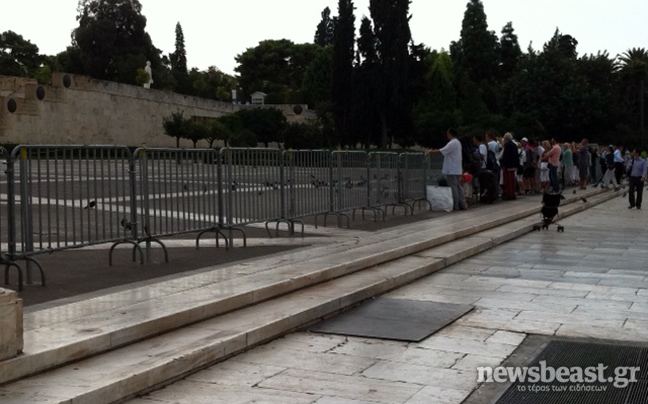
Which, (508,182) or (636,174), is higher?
(636,174)

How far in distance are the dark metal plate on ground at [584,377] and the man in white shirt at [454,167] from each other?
10956 mm

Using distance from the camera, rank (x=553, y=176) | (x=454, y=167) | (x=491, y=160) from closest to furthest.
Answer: (x=454, y=167) < (x=491, y=160) < (x=553, y=176)

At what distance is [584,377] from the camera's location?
5477 mm

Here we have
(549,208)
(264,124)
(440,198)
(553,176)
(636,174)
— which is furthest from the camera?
(264,124)

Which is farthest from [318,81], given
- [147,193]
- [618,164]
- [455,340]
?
[455,340]

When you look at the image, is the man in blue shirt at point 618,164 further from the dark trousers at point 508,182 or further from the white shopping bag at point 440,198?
the white shopping bag at point 440,198

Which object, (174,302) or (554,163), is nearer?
(174,302)

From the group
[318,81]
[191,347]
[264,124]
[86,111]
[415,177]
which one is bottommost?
[191,347]

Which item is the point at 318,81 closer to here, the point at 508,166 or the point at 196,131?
the point at 196,131

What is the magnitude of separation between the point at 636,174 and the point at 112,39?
224 ft

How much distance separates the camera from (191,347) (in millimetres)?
5602

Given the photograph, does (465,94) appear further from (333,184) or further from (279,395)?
(279,395)

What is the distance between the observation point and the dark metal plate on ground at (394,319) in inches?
263

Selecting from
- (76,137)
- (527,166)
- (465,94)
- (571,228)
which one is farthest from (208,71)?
(571,228)
